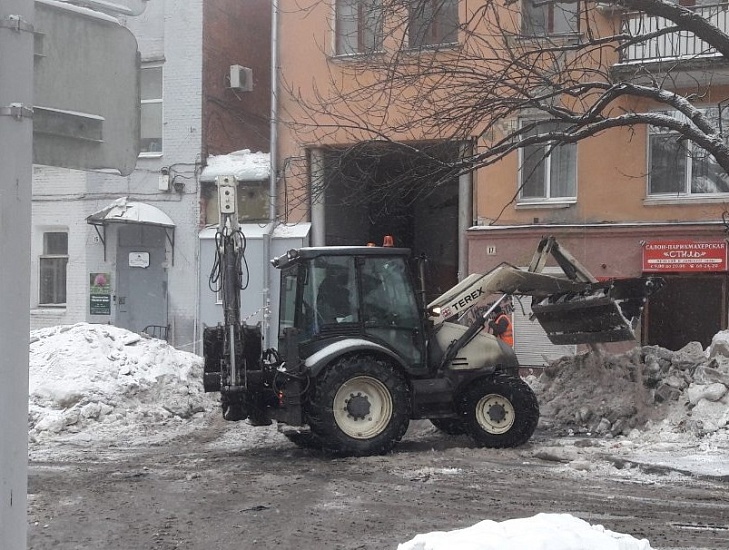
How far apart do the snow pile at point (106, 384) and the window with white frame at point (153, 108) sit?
6405 millimetres

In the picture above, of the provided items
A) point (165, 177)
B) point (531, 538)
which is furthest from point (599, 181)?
point (531, 538)

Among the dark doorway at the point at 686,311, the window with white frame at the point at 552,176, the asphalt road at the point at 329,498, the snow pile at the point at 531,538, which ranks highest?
the window with white frame at the point at 552,176

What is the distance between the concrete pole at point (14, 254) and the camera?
2.82 meters

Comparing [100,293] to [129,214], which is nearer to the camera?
[129,214]

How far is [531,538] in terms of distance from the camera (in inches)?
175

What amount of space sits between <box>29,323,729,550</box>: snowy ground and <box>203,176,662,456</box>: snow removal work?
35.8 inches

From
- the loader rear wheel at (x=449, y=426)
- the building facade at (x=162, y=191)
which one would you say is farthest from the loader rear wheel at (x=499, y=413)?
the building facade at (x=162, y=191)

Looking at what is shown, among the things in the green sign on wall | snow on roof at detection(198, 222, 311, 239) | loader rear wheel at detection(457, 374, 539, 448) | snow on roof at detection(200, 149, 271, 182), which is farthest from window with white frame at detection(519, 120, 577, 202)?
the green sign on wall

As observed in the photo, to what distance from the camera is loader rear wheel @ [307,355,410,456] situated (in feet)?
32.7

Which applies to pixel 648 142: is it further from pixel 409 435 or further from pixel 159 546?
pixel 159 546

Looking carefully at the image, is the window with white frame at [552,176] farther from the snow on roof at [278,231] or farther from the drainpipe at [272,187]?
the drainpipe at [272,187]

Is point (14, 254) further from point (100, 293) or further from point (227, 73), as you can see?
point (227, 73)

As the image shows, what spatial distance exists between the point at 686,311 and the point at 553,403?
16.6 ft

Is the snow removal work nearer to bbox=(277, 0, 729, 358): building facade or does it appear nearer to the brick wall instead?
bbox=(277, 0, 729, 358): building facade
